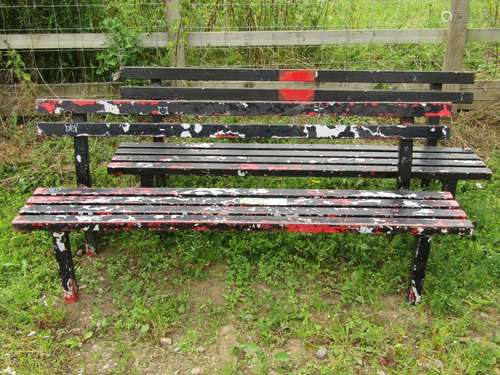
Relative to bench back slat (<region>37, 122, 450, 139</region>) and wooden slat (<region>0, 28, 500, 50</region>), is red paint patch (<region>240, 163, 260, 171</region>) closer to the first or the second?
bench back slat (<region>37, 122, 450, 139</region>)

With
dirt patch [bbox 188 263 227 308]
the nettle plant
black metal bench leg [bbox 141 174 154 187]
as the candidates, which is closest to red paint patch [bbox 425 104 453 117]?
dirt patch [bbox 188 263 227 308]

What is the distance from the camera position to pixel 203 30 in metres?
5.96

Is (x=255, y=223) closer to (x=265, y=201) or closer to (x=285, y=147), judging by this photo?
(x=265, y=201)

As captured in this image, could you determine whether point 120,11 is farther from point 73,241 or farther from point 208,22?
point 73,241

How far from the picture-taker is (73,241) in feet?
12.8

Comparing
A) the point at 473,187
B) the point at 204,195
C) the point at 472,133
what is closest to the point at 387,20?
the point at 472,133

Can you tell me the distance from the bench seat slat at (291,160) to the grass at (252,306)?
0.49m

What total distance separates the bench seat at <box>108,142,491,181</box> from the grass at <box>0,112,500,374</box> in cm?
44

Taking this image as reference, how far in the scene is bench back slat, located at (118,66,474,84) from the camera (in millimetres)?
4223

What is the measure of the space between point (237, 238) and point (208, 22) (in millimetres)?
2982

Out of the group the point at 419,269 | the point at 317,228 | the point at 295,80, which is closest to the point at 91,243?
the point at 317,228

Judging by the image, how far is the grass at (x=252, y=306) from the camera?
2.93 m

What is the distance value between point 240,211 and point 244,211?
23 millimetres

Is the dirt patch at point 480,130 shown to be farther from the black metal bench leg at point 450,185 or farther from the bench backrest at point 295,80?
the black metal bench leg at point 450,185
